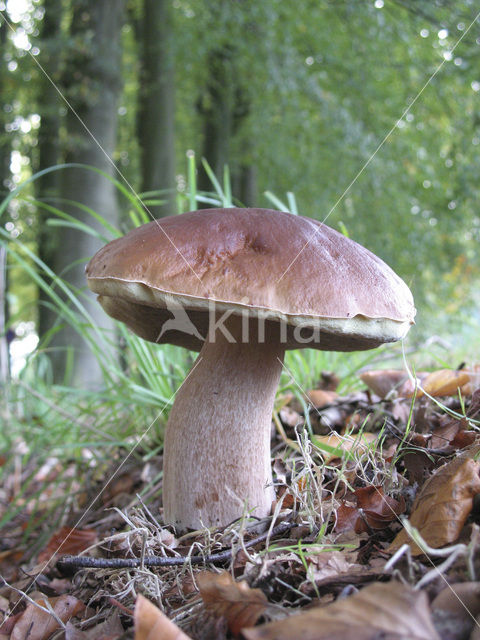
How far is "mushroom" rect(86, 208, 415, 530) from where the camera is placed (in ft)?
3.03

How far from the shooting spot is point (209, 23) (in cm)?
526

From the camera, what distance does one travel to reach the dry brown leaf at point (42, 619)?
1.00m

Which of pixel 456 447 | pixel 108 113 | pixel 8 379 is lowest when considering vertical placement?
pixel 8 379

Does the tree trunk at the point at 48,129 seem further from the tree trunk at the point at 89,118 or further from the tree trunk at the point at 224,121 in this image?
the tree trunk at the point at 224,121

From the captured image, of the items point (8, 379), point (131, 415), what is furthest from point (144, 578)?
point (8, 379)

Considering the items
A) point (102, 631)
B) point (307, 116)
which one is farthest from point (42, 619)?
point (307, 116)

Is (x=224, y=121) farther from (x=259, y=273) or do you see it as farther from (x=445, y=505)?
(x=445, y=505)

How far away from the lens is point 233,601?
773 mm

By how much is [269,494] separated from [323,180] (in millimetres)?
4581

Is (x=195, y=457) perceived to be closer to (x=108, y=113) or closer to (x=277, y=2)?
(x=108, y=113)

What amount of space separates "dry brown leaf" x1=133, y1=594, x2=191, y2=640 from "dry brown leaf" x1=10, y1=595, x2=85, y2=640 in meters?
0.38

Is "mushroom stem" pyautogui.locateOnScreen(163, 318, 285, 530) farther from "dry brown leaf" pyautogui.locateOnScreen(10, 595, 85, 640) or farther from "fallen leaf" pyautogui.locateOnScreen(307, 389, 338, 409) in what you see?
"fallen leaf" pyautogui.locateOnScreen(307, 389, 338, 409)

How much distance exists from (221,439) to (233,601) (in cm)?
48

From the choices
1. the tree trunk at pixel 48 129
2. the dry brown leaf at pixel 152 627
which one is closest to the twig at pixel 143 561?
the dry brown leaf at pixel 152 627
